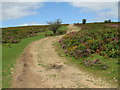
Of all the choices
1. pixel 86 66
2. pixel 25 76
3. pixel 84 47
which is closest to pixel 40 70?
pixel 25 76

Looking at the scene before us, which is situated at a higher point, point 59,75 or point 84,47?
point 84,47

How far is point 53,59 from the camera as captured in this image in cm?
1859

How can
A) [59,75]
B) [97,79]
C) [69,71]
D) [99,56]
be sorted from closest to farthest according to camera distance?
[97,79] < [59,75] < [69,71] < [99,56]

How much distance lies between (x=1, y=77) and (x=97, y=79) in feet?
26.1

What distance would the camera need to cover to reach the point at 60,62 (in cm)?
1731

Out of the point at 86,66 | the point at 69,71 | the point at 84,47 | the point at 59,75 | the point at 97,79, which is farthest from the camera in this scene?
the point at 84,47

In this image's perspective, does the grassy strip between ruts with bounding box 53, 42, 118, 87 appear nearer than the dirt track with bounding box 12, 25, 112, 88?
No

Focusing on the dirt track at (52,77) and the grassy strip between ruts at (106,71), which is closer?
the dirt track at (52,77)

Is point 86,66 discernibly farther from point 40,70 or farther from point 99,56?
point 40,70

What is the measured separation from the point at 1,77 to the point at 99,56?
418 inches

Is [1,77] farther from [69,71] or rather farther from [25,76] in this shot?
[69,71]

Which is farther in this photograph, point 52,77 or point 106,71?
point 106,71

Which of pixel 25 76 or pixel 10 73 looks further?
pixel 10 73

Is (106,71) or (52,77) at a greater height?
(106,71)
